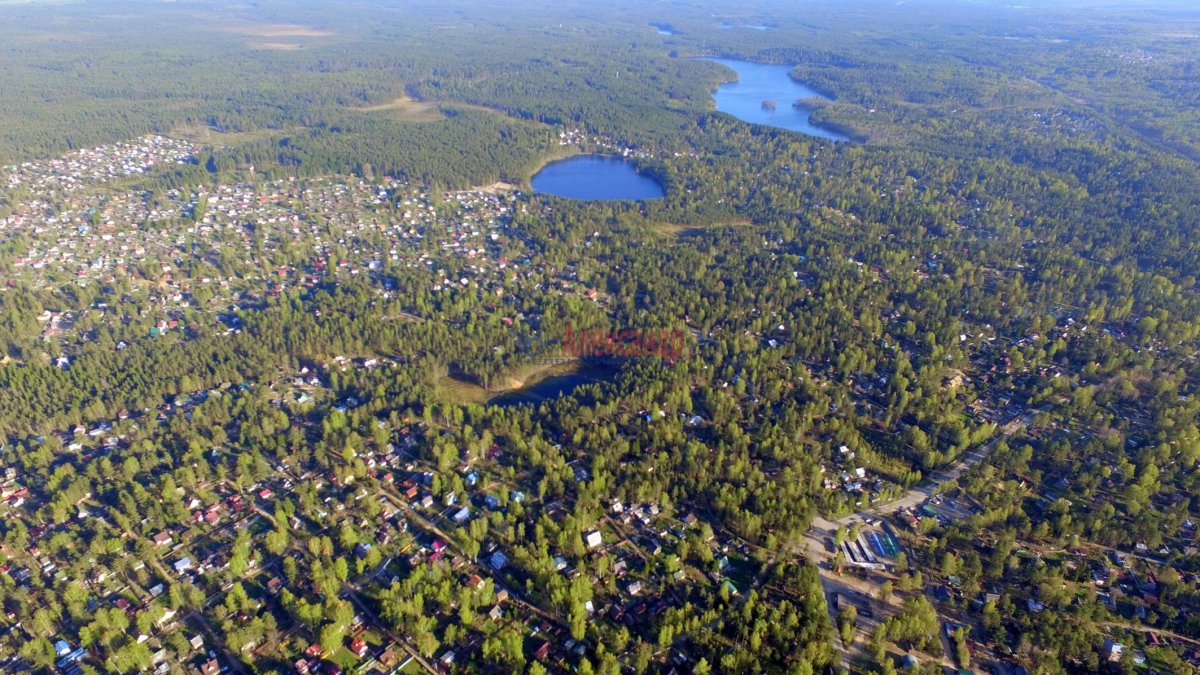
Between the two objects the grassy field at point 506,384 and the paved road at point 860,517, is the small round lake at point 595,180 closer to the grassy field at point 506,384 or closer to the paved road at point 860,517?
the grassy field at point 506,384

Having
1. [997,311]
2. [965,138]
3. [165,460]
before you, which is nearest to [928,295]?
[997,311]

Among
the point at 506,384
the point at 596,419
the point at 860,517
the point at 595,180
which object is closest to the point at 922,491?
the point at 860,517

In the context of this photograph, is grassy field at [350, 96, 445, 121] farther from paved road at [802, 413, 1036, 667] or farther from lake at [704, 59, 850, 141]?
paved road at [802, 413, 1036, 667]

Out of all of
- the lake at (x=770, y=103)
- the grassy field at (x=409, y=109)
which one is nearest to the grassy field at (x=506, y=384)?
the lake at (x=770, y=103)

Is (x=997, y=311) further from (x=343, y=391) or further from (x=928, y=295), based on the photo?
(x=343, y=391)

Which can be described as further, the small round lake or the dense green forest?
the small round lake

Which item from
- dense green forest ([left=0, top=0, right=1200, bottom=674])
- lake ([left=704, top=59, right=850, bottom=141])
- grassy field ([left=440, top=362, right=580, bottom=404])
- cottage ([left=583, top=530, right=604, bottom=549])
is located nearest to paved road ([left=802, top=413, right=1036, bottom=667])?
dense green forest ([left=0, top=0, right=1200, bottom=674])
